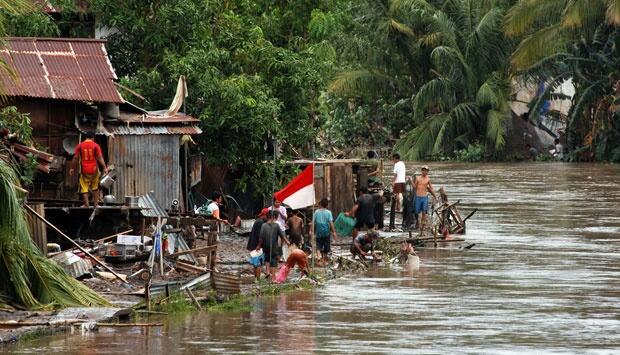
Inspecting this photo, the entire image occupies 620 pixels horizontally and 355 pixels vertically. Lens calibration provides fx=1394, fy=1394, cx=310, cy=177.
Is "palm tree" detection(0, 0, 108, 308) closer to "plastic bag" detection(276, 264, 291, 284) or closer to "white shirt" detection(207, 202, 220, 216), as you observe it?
"plastic bag" detection(276, 264, 291, 284)

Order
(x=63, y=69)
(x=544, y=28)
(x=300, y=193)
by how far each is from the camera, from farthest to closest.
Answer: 1. (x=544, y=28)
2. (x=63, y=69)
3. (x=300, y=193)

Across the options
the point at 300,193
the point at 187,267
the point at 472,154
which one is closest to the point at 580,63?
the point at 472,154

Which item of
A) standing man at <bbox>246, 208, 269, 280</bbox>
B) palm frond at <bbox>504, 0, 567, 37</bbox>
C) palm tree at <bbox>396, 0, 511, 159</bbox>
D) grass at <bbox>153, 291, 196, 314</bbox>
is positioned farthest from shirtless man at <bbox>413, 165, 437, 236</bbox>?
palm tree at <bbox>396, 0, 511, 159</bbox>

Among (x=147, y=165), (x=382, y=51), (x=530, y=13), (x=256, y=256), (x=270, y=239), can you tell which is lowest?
(x=256, y=256)

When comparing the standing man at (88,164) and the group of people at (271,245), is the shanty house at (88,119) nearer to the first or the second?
the standing man at (88,164)

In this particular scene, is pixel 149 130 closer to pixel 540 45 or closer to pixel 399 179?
pixel 399 179

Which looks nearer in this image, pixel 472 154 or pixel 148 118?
pixel 148 118

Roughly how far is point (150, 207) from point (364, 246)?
355 centimetres

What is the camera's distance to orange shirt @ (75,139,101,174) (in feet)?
65.9

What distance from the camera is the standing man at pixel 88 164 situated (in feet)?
65.8

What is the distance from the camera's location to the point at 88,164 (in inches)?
791

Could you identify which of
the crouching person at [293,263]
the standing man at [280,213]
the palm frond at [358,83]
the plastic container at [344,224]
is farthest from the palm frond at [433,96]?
the crouching person at [293,263]

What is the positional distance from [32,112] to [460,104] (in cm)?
3493

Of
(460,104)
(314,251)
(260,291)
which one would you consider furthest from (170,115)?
(460,104)
